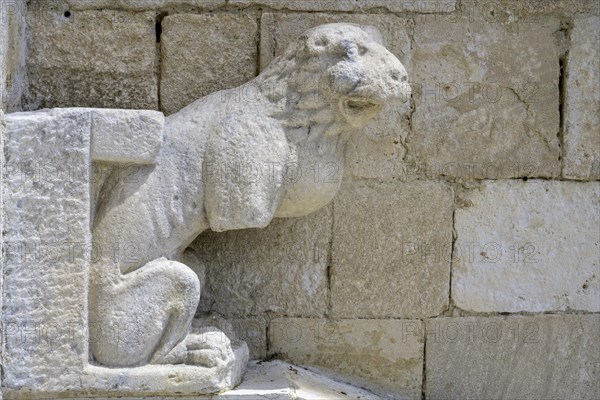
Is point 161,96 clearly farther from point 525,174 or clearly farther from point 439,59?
point 525,174

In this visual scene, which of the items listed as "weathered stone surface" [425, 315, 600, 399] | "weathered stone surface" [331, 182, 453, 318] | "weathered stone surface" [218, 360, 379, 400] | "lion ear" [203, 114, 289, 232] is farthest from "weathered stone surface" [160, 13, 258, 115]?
"weathered stone surface" [425, 315, 600, 399]

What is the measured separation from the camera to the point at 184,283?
3.77 metres

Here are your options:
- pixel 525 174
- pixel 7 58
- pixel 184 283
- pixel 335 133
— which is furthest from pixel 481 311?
pixel 7 58

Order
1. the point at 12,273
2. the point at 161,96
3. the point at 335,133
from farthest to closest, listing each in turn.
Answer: the point at 161,96 → the point at 335,133 → the point at 12,273

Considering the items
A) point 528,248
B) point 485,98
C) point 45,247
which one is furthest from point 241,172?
point 528,248

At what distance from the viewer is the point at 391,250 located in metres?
4.37

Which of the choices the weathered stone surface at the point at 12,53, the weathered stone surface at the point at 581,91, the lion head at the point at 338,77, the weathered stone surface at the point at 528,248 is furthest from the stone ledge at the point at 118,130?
the weathered stone surface at the point at 581,91

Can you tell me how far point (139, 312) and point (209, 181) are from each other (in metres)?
0.59

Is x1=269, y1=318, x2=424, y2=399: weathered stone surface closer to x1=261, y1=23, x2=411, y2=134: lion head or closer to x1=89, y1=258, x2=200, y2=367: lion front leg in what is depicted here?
x1=89, y1=258, x2=200, y2=367: lion front leg

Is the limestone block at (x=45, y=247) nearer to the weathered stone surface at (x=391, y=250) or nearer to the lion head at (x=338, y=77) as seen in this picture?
the lion head at (x=338, y=77)

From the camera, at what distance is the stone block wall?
4.25 m

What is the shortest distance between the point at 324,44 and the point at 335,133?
37 cm

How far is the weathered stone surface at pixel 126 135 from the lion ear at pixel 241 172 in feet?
0.74

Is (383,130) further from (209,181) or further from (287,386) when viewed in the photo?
(287,386)
